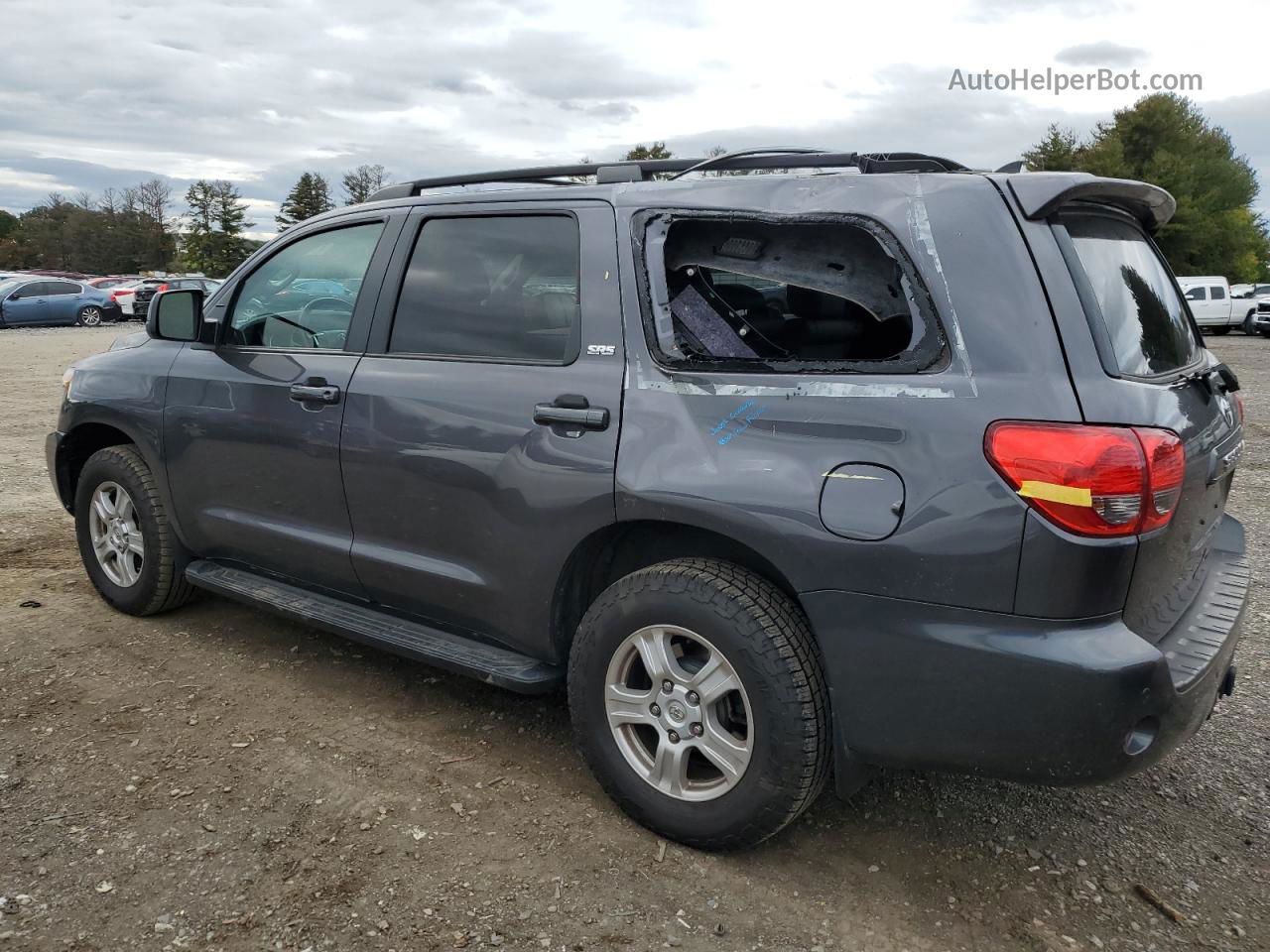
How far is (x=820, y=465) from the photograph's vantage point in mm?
2479

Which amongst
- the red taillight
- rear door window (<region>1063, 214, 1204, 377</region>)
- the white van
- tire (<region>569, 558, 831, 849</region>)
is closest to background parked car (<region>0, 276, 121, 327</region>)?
tire (<region>569, 558, 831, 849</region>)

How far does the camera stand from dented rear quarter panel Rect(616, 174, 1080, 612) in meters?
2.29

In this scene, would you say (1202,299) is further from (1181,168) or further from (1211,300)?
(1181,168)

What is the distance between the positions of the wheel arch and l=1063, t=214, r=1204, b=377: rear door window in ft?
3.35

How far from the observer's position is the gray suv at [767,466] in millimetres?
2283

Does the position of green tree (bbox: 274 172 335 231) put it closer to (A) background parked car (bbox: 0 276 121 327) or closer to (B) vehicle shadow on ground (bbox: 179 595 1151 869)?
(A) background parked car (bbox: 0 276 121 327)

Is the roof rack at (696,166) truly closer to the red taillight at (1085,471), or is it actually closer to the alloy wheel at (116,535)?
the red taillight at (1085,471)

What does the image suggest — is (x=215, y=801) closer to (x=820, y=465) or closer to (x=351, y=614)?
(x=351, y=614)

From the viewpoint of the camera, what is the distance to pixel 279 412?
12.1ft

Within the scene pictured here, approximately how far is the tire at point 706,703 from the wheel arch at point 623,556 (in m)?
0.07

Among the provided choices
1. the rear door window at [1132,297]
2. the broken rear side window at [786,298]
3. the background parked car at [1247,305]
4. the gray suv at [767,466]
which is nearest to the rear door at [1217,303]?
the background parked car at [1247,305]

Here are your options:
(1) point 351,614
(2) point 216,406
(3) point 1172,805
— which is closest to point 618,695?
(1) point 351,614

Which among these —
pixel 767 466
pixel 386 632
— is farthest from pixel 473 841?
pixel 767 466

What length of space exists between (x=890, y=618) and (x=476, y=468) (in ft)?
4.41
